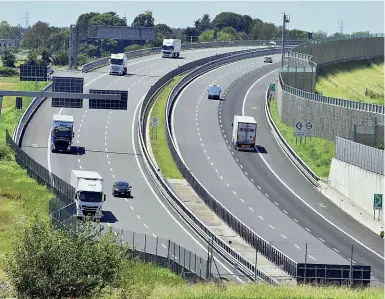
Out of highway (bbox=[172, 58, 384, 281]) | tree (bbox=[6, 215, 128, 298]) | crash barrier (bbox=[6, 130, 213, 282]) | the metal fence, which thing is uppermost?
tree (bbox=[6, 215, 128, 298])

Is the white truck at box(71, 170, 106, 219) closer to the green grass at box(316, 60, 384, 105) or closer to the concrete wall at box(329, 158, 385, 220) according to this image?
the concrete wall at box(329, 158, 385, 220)

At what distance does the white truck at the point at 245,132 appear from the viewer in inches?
4181

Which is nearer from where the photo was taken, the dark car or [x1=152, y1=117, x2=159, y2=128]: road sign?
the dark car

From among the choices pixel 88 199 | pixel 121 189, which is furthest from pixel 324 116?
pixel 88 199

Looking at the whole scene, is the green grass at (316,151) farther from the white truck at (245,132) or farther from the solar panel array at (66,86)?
the solar panel array at (66,86)

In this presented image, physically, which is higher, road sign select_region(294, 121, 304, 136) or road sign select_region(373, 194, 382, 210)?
road sign select_region(294, 121, 304, 136)

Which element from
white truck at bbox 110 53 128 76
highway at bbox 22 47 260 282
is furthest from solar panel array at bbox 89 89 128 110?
white truck at bbox 110 53 128 76

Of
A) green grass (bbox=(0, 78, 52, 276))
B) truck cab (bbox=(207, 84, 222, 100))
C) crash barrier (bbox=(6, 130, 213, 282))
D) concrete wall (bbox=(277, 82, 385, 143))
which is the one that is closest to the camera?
crash barrier (bbox=(6, 130, 213, 282))

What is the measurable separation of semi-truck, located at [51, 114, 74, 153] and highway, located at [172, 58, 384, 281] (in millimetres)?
10180

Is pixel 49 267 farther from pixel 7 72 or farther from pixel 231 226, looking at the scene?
pixel 7 72

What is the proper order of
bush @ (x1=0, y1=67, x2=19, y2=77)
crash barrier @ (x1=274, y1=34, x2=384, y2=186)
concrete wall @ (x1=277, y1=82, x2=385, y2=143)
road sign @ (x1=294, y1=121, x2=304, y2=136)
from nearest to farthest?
crash barrier @ (x1=274, y1=34, x2=384, y2=186), concrete wall @ (x1=277, y1=82, x2=385, y2=143), road sign @ (x1=294, y1=121, x2=304, y2=136), bush @ (x1=0, y1=67, x2=19, y2=77)

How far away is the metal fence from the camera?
8311 centimetres

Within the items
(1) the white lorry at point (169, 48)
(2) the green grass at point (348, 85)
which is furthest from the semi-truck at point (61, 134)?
(1) the white lorry at point (169, 48)

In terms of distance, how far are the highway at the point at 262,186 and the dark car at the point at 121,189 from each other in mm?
6843
